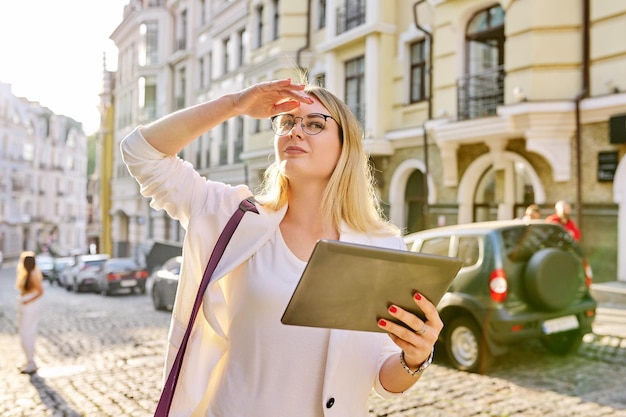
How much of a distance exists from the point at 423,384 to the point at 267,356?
5.41 metres

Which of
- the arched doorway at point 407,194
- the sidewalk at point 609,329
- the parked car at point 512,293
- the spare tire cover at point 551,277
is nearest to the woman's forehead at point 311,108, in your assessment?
the parked car at point 512,293

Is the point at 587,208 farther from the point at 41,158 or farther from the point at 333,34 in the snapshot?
the point at 41,158

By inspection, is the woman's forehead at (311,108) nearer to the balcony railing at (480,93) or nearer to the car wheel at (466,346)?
the car wheel at (466,346)

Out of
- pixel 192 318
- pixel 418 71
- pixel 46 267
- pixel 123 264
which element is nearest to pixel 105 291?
pixel 123 264

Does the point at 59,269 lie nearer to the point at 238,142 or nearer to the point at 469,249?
the point at 238,142

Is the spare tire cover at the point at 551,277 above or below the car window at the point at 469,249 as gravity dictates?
below

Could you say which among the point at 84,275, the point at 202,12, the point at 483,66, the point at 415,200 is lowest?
the point at 84,275

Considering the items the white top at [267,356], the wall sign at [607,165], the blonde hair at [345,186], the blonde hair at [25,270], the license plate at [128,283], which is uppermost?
the wall sign at [607,165]

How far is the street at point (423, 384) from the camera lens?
6.31 meters

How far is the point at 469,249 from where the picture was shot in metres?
8.29

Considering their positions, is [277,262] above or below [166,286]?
above

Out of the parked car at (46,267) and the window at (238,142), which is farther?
the parked car at (46,267)

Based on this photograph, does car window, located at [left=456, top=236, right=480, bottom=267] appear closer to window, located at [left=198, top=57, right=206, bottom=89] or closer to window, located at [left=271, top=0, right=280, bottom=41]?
window, located at [left=271, top=0, right=280, bottom=41]

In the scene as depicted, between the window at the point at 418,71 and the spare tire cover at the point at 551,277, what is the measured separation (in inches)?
437
